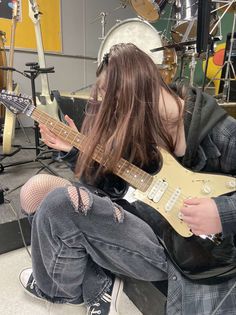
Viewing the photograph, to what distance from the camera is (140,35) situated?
183 centimetres

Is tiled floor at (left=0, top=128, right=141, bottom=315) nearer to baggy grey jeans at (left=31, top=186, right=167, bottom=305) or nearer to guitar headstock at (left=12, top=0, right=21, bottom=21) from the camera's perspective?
baggy grey jeans at (left=31, top=186, right=167, bottom=305)

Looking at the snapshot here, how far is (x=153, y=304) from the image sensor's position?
0.76m

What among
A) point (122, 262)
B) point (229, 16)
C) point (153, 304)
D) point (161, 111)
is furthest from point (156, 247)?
point (229, 16)

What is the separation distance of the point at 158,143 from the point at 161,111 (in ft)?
0.31

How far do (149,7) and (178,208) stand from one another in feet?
5.64

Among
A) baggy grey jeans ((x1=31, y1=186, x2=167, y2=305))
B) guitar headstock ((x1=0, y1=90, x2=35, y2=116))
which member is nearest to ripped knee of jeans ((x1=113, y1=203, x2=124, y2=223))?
baggy grey jeans ((x1=31, y1=186, x2=167, y2=305))

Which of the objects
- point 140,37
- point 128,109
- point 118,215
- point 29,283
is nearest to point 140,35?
point 140,37

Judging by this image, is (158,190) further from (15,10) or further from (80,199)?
(15,10)

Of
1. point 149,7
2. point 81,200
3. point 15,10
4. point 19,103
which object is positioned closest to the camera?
point 81,200

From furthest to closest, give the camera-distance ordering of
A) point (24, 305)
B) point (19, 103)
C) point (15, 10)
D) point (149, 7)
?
1. point (149, 7)
2. point (15, 10)
3. point (19, 103)
4. point (24, 305)

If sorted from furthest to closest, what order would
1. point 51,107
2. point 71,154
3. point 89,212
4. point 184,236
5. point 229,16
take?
point 229,16, point 51,107, point 71,154, point 184,236, point 89,212

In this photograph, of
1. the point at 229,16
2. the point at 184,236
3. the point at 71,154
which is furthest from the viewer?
the point at 229,16

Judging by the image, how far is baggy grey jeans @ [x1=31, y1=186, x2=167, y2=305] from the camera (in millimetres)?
625

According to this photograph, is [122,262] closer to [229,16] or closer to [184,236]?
[184,236]
